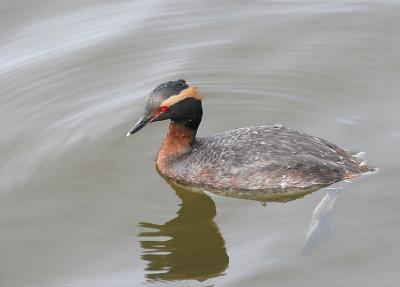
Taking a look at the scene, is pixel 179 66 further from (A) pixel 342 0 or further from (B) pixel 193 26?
(A) pixel 342 0

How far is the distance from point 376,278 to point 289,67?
4.29 meters

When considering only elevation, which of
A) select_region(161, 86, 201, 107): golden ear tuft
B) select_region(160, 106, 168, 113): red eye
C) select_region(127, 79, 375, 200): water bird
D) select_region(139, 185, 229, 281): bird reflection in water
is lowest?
select_region(139, 185, 229, 281): bird reflection in water

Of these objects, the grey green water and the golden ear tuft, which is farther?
the golden ear tuft

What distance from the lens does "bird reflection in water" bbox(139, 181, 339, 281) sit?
26.5 feet

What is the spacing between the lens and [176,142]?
967 cm

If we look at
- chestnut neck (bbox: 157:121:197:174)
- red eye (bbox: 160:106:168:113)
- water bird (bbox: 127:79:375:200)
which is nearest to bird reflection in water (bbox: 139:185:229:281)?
water bird (bbox: 127:79:375:200)

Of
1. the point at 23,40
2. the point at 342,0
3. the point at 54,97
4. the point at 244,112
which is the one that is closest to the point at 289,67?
the point at 244,112

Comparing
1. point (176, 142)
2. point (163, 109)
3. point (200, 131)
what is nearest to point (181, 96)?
point (163, 109)

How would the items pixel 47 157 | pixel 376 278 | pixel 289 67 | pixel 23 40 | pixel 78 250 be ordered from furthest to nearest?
1. pixel 23 40
2. pixel 289 67
3. pixel 47 157
4. pixel 78 250
5. pixel 376 278

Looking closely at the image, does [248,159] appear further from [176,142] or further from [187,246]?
[187,246]

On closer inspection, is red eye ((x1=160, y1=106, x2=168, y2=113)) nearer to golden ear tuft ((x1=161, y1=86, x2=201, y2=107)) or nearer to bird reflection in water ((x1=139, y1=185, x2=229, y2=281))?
golden ear tuft ((x1=161, y1=86, x2=201, y2=107))

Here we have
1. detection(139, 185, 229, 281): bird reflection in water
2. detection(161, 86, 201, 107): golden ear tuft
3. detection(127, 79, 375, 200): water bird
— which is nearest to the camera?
detection(139, 185, 229, 281): bird reflection in water

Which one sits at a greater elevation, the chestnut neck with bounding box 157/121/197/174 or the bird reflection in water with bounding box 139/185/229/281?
the chestnut neck with bounding box 157/121/197/174

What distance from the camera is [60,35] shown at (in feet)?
41.1
